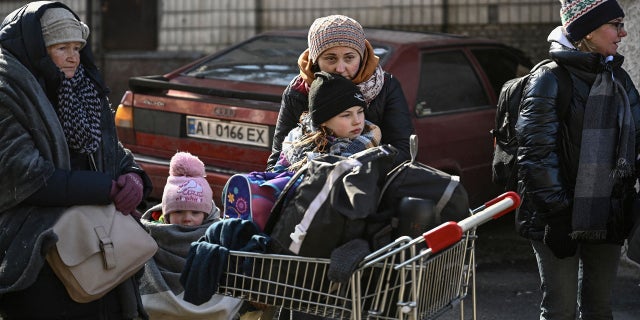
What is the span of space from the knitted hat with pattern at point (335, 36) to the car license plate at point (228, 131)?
9.23 feet

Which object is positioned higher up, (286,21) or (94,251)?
(286,21)

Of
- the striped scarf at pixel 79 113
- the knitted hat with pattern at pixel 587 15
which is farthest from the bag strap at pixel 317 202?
the knitted hat with pattern at pixel 587 15

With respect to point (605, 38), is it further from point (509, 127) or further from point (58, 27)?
point (58, 27)

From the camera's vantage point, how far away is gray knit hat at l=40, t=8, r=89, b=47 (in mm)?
4430

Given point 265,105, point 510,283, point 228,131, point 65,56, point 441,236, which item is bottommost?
point 510,283

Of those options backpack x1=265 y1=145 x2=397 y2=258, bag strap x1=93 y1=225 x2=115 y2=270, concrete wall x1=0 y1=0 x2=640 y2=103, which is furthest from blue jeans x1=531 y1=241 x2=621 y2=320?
concrete wall x1=0 y1=0 x2=640 y2=103

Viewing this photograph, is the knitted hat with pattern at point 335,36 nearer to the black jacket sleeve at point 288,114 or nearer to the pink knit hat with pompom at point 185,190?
the black jacket sleeve at point 288,114

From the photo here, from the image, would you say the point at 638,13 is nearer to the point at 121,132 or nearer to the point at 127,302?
the point at 121,132

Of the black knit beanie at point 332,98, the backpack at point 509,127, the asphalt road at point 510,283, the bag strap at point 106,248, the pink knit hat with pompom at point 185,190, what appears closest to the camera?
the black knit beanie at point 332,98

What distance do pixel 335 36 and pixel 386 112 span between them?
1.36 feet

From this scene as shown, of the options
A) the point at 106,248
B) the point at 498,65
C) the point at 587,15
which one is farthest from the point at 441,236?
the point at 498,65

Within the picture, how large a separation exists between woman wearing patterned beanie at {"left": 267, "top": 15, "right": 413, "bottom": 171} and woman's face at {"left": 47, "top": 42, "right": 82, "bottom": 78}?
36.9 inches

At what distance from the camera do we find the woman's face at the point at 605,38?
504cm

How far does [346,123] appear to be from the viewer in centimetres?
427
